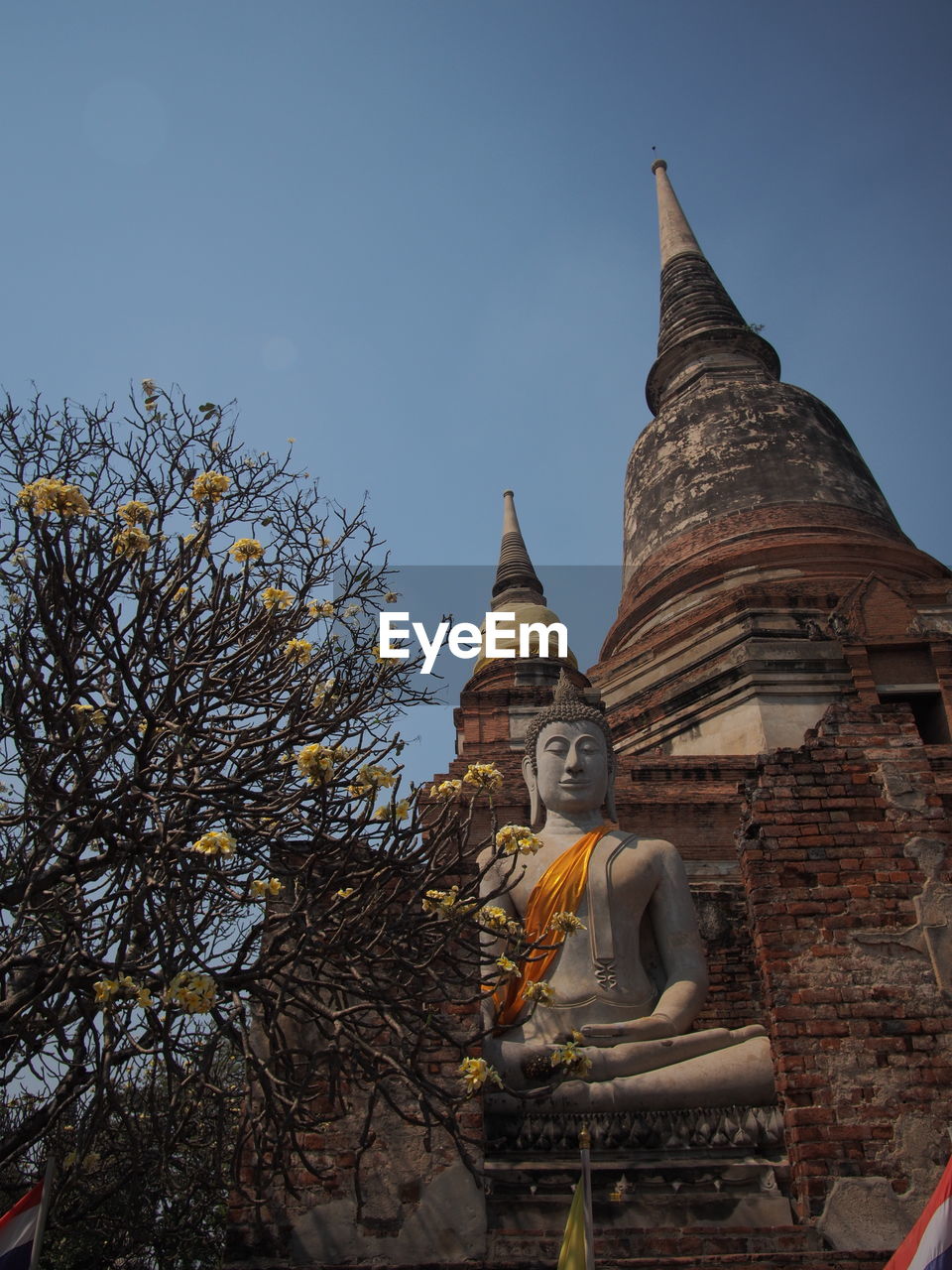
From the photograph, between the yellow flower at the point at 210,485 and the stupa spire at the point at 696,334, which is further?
the stupa spire at the point at 696,334

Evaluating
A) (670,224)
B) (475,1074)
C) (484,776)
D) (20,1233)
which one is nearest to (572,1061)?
(475,1074)

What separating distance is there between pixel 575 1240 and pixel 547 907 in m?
2.70

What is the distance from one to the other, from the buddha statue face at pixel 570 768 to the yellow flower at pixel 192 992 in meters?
4.17

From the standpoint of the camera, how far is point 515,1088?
607 cm

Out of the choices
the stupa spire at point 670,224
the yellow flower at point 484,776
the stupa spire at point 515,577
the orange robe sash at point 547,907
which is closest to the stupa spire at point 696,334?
the stupa spire at point 670,224

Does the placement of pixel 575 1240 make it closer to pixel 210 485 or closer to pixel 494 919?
pixel 494 919

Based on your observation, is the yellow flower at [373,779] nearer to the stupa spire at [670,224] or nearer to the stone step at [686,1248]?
the stone step at [686,1248]

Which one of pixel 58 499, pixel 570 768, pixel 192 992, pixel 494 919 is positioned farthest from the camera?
pixel 570 768

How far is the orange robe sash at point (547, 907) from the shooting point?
6.90m

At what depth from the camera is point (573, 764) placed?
8.27 m

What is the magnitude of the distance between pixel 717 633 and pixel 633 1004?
28.9ft

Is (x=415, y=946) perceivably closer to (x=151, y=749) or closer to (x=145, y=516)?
(x=151, y=749)

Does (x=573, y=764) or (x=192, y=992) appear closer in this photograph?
(x=192, y=992)

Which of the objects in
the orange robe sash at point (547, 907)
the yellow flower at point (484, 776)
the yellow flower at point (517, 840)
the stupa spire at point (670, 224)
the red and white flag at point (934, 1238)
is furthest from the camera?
the stupa spire at point (670, 224)
